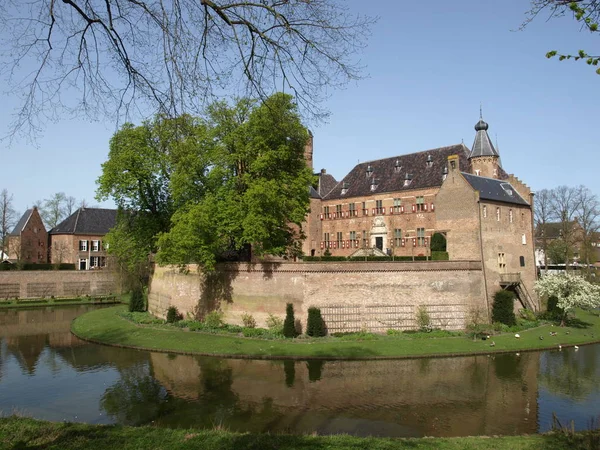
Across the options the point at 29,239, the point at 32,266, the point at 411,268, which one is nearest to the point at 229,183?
the point at 411,268

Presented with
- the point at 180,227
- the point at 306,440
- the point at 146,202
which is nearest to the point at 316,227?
the point at 146,202

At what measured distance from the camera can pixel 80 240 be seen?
192ft

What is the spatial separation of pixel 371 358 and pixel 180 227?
12.2 m

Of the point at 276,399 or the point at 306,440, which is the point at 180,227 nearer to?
the point at 276,399

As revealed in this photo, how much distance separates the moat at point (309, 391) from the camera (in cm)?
1426

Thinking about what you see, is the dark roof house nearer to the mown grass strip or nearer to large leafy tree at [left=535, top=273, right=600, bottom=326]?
the mown grass strip

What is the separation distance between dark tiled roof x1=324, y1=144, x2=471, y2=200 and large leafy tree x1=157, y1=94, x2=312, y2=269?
15103 mm

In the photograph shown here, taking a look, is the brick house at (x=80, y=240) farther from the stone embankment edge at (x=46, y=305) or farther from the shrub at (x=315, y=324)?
the shrub at (x=315, y=324)

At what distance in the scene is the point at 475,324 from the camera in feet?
85.7

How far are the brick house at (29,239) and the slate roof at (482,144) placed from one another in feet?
165

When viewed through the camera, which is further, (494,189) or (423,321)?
(494,189)

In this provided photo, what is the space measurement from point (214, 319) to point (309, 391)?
11.4 meters

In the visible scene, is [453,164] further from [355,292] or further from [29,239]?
[29,239]

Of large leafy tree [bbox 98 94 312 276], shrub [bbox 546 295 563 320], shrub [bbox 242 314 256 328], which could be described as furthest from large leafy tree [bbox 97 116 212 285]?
shrub [bbox 546 295 563 320]
